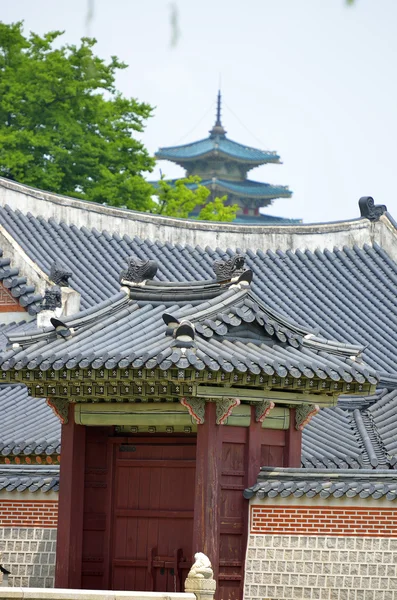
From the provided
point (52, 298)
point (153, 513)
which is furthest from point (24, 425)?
point (153, 513)

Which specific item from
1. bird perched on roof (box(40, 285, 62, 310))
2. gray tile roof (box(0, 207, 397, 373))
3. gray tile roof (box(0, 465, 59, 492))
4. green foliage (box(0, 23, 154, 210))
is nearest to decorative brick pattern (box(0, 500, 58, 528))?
Result: gray tile roof (box(0, 465, 59, 492))

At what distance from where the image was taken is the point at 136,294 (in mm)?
17719

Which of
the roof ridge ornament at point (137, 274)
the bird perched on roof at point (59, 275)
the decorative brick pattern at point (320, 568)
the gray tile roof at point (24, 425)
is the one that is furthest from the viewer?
the bird perched on roof at point (59, 275)

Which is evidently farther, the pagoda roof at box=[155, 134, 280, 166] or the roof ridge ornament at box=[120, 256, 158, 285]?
the pagoda roof at box=[155, 134, 280, 166]

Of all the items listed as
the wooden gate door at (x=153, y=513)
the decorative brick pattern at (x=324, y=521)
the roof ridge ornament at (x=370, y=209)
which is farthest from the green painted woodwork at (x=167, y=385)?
the roof ridge ornament at (x=370, y=209)

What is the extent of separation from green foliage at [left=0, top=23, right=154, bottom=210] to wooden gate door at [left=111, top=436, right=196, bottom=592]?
24933 mm

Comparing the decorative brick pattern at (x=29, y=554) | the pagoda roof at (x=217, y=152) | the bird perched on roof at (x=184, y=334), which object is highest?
the pagoda roof at (x=217, y=152)

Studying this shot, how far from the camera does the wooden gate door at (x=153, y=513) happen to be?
54.2 feet

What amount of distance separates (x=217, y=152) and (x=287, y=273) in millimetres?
48295

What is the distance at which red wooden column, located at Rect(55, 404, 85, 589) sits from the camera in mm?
16578

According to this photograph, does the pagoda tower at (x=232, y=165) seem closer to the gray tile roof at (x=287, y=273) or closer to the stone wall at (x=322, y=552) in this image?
the gray tile roof at (x=287, y=273)

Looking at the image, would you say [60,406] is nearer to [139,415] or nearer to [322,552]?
[139,415]

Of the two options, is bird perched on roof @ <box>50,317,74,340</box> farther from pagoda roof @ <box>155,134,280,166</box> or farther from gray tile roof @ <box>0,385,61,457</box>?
pagoda roof @ <box>155,134,280,166</box>

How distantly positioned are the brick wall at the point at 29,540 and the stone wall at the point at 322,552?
8.87ft
